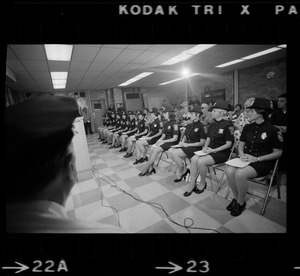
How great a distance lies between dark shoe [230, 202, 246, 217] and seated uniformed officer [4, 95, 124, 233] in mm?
1765

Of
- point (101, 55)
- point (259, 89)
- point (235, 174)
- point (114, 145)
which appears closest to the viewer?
point (235, 174)

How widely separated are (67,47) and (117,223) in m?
3.67

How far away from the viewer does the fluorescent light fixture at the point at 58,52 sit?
3.24 metres

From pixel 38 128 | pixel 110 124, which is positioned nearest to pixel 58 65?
pixel 110 124

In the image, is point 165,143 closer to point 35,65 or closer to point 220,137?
point 220,137

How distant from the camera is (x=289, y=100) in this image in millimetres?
1025

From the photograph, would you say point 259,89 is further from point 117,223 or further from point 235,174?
point 117,223

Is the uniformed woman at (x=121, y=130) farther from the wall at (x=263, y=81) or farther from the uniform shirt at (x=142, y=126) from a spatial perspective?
the wall at (x=263, y=81)

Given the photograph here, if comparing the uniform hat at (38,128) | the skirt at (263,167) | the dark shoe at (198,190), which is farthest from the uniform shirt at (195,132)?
the uniform hat at (38,128)

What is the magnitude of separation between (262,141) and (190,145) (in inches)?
42.8

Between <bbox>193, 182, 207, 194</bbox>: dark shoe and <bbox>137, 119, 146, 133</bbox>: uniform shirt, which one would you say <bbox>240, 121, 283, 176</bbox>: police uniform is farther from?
<bbox>137, 119, 146, 133</bbox>: uniform shirt

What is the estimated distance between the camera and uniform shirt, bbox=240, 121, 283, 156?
1.77 meters
